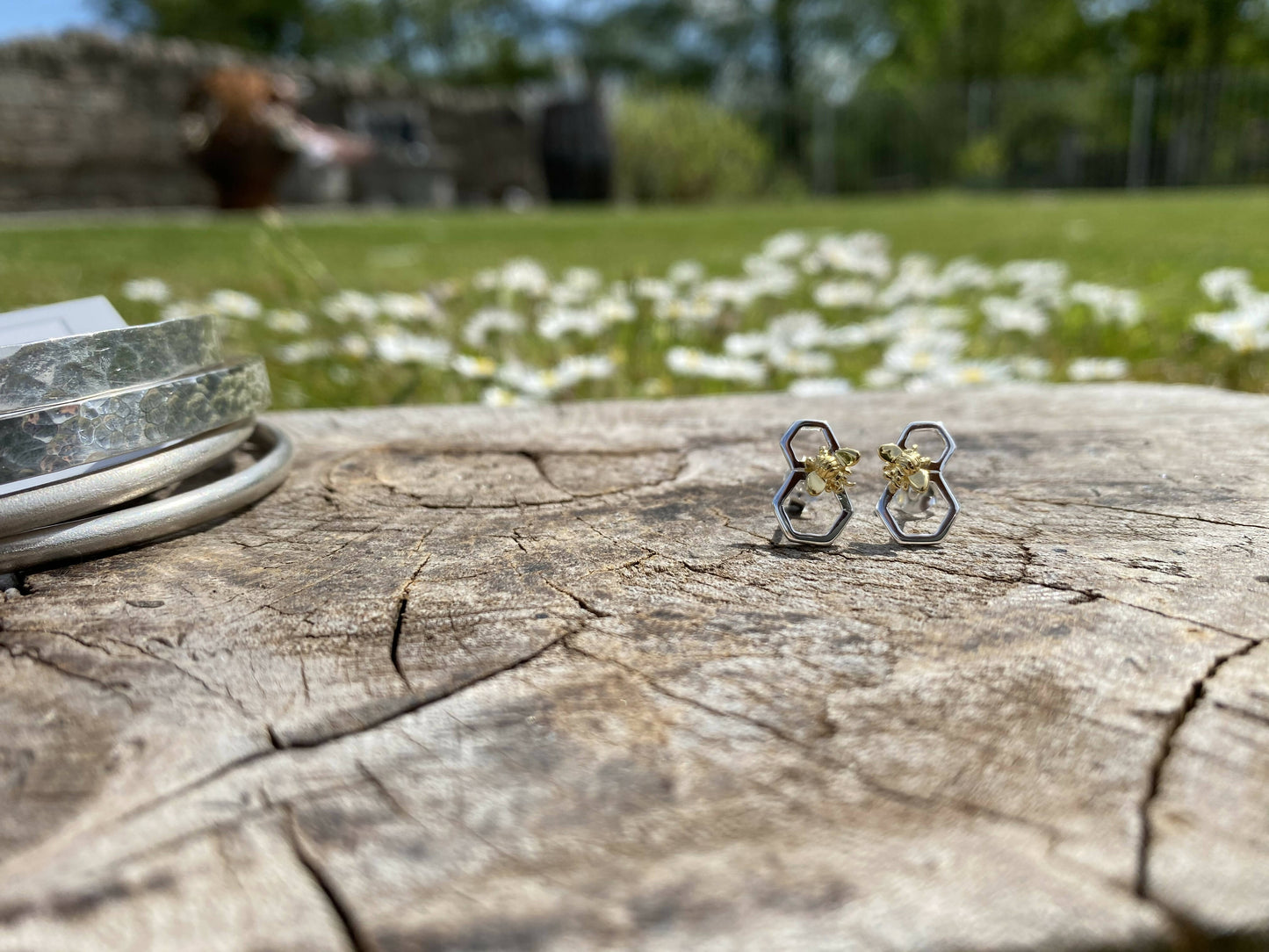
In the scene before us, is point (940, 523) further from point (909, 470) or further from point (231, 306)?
point (231, 306)

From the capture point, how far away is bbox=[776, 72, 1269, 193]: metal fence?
21.1 meters

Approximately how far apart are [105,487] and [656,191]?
15676 millimetres

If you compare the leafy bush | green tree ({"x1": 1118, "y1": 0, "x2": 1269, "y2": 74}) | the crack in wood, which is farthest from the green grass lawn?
green tree ({"x1": 1118, "y1": 0, "x2": 1269, "y2": 74})

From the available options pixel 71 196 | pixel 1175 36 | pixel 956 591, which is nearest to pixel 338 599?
pixel 956 591

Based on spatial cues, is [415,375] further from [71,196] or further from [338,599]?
[71,196]

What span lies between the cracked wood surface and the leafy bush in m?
15.6

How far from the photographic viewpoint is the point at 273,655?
32.3 inches

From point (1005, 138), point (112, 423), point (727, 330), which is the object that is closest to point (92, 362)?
point (112, 423)

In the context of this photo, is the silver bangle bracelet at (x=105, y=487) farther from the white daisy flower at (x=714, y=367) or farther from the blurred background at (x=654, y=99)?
the blurred background at (x=654, y=99)

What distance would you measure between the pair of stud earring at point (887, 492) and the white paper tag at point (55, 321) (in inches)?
32.9

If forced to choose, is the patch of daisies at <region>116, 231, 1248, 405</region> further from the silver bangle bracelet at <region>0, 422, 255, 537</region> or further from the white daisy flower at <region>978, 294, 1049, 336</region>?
the silver bangle bracelet at <region>0, 422, 255, 537</region>

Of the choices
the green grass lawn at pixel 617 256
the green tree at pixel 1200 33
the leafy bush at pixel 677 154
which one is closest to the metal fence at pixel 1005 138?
the green tree at pixel 1200 33

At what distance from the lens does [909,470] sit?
1081mm

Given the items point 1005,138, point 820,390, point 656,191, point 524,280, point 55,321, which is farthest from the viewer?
point 1005,138
